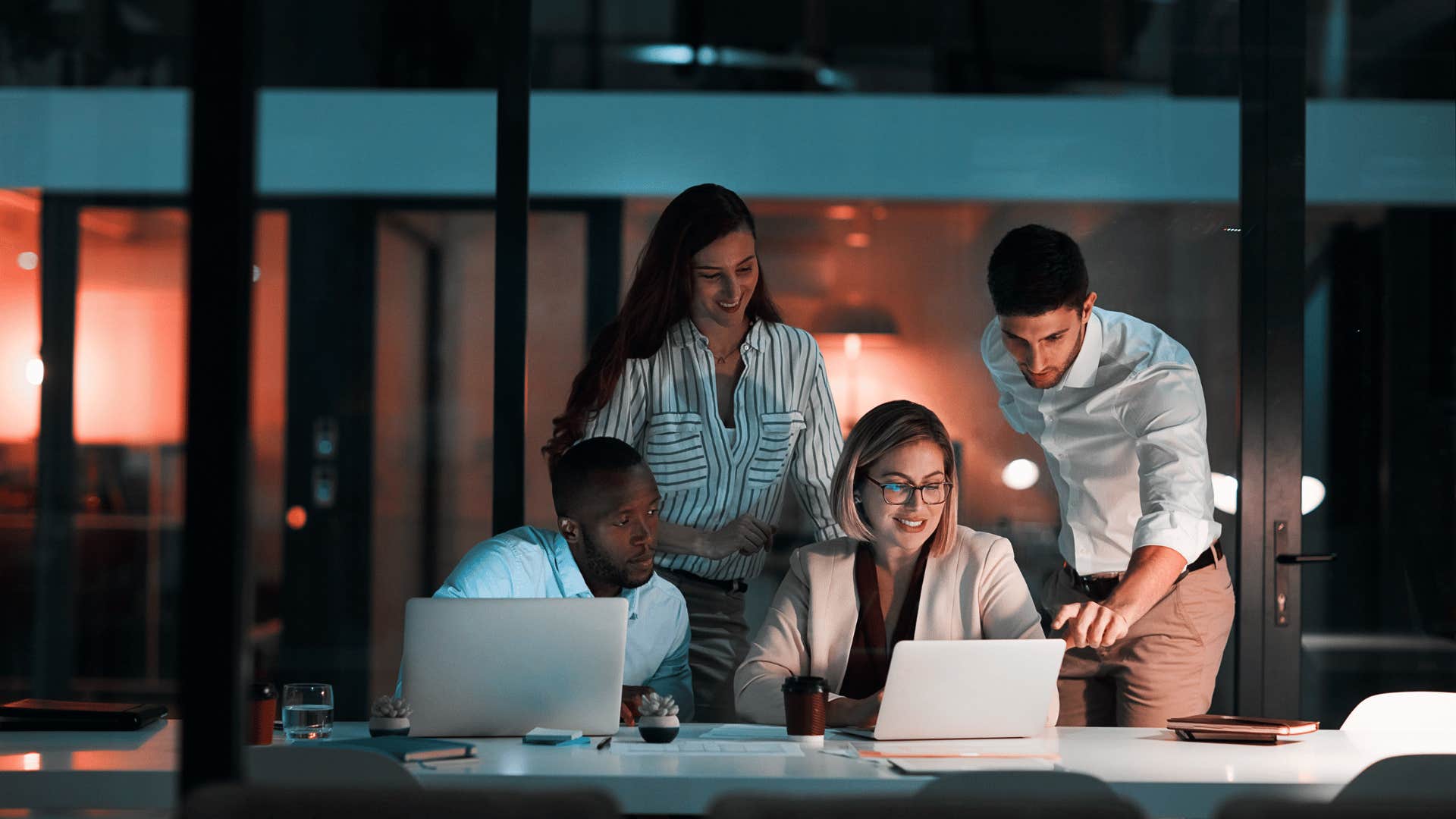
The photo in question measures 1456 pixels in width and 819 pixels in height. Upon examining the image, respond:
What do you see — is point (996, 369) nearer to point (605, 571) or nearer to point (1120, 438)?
point (1120, 438)

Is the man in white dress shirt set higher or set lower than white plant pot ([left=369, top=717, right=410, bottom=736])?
higher

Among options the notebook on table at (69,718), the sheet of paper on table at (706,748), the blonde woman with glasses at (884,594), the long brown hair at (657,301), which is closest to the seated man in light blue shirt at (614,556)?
the blonde woman with glasses at (884,594)

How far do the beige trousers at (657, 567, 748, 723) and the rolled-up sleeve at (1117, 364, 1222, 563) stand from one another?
1273 mm

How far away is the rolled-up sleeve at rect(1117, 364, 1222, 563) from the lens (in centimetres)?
426

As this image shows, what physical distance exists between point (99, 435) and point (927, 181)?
10.0 ft

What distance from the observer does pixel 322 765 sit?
210 centimetres

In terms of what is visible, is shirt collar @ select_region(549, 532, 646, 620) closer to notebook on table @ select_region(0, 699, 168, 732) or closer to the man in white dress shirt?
notebook on table @ select_region(0, 699, 168, 732)

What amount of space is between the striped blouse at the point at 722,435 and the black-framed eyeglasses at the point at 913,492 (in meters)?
0.84

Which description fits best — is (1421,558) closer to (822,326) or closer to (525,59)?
(822,326)

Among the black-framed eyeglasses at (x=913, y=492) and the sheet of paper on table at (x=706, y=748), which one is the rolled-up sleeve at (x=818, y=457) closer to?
the black-framed eyeglasses at (x=913, y=492)

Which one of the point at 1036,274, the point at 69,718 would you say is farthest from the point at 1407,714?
the point at 69,718

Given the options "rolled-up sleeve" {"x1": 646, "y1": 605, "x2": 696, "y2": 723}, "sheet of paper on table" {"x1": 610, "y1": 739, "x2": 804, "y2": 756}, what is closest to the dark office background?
"rolled-up sleeve" {"x1": 646, "y1": 605, "x2": 696, "y2": 723}

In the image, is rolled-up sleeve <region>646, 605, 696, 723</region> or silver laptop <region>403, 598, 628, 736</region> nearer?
silver laptop <region>403, 598, 628, 736</region>

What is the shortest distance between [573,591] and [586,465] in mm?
405
